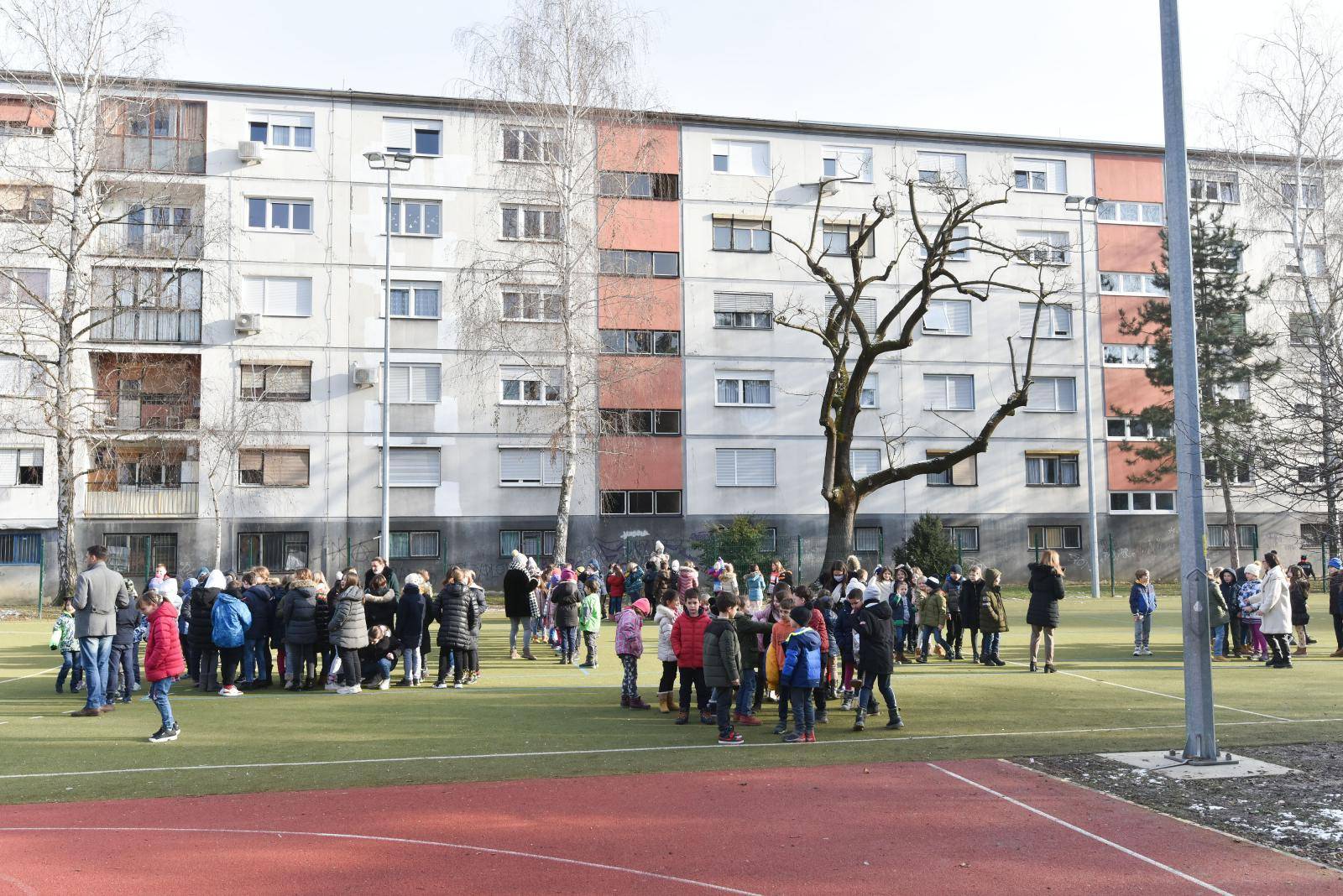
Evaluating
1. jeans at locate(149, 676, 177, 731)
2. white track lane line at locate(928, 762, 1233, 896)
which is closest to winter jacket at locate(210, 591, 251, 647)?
jeans at locate(149, 676, 177, 731)

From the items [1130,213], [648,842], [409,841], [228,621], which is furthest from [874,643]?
[1130,213]

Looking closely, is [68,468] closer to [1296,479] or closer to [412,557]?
[412,557]

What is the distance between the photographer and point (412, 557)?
122ft

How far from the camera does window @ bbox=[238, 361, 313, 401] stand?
36156 mm

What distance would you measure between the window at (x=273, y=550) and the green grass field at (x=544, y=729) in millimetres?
18251

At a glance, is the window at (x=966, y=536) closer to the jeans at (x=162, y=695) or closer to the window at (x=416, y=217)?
the window at (x=416, y=217)

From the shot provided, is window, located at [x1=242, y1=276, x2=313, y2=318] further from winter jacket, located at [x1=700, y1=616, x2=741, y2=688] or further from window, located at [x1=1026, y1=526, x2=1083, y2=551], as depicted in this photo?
winter jacket, located at [x1=700, y1=616, x2=741, y2=688]

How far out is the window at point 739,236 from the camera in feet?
132

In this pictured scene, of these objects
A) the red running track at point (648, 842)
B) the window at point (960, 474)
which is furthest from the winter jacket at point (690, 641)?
the window at point (960, 474)

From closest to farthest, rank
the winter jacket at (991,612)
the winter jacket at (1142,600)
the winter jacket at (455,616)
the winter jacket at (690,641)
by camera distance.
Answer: the winter jacket at (690,641) → the winter jacket at (455,616) → the winter jacket at (991,612) → the winter jacket at (1142,600)

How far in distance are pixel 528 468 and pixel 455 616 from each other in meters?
22.7

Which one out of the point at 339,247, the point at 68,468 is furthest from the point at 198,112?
the point at 68,468

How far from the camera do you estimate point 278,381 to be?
3650cm

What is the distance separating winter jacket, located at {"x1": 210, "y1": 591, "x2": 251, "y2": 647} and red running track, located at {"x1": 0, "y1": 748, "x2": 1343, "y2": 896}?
6.01 meters
